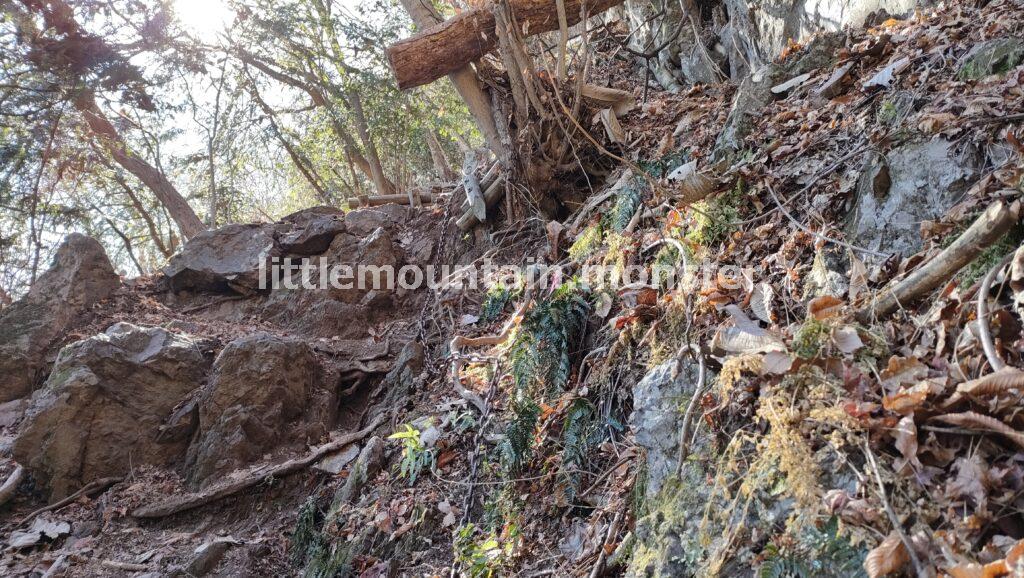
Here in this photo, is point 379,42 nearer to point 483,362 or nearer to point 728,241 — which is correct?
point 483,362

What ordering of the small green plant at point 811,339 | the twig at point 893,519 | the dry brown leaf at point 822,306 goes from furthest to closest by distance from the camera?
1. the dry brown leaf at point 822,306
2. the small green plant at point 811,339
3. the twig at point 893,519

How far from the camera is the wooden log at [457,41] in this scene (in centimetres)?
533

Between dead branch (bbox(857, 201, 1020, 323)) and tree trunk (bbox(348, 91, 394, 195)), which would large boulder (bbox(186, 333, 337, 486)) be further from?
tree trunk (bbox(348, 91, 394, 195))

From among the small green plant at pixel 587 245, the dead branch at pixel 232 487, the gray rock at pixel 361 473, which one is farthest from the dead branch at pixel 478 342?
the dead branch at pixel 232 487

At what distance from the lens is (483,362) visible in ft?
15.3

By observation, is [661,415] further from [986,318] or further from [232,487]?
[232,487]

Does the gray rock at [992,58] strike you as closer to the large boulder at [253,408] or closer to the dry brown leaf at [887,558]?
the dry brown leaf at [887,558]

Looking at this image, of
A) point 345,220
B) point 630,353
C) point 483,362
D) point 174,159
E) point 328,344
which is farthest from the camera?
point 174,159

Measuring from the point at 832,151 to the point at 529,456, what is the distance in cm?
257

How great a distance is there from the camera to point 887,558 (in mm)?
1679

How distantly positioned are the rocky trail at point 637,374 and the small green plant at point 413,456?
22mm

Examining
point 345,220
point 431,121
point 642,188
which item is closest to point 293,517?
point 642,188

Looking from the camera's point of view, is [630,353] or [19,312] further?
[19,312]

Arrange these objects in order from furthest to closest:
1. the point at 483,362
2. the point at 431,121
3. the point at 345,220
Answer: the point at 431,121
the point at 345,220
the point at 483,362
